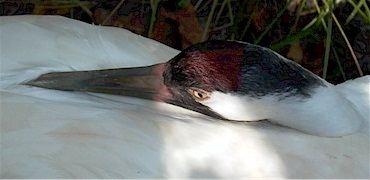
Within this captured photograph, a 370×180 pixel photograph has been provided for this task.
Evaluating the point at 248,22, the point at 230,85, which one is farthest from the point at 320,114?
the point at 248,22

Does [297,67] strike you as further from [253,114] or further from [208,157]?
[208,157]

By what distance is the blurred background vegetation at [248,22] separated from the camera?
2.33 meters

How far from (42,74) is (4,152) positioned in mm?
295

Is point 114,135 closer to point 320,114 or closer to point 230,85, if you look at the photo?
point 230,85

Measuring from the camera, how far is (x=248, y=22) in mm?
2393

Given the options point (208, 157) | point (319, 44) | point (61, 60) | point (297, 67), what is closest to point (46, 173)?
point (208, 157)

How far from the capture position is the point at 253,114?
1.50 meters

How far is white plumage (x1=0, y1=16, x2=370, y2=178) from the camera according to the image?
1310 millimetres

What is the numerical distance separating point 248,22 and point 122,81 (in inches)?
36.5

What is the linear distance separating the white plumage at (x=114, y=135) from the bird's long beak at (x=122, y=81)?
0.02 meters

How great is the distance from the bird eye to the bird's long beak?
61 millimetres

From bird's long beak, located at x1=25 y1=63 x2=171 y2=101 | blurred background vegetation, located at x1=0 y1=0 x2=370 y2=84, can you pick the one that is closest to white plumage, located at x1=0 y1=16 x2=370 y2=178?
bird's long beak, located at x1=25 y1=63 x2=171 y2=101

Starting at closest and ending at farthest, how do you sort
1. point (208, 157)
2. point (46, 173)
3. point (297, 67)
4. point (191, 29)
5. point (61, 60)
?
point (46, 173)
point (208, 157)
point (297, 67)
point (61, 60)
point (191, 29)

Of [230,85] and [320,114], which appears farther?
[320,114]
